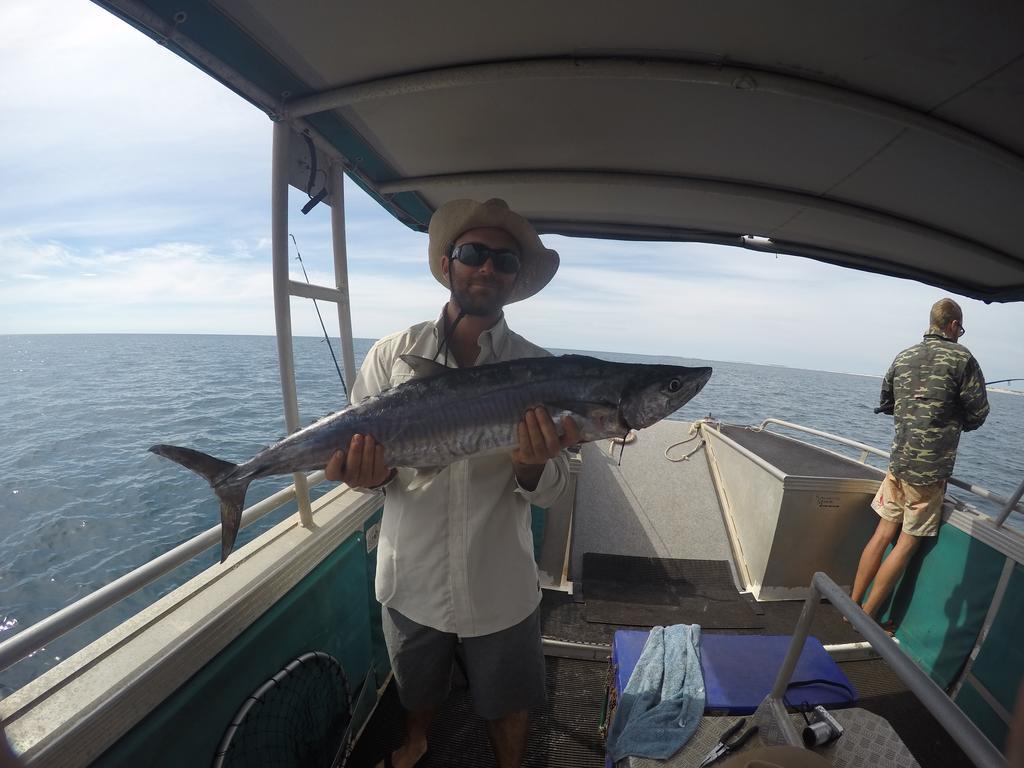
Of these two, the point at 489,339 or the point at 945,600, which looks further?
the point at 945,600

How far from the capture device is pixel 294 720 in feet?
6.94

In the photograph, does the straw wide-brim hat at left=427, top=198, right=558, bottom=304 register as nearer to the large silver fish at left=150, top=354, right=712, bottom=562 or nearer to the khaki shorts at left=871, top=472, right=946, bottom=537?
the large silver fish at left=150, top=354, right=712, bottom=562

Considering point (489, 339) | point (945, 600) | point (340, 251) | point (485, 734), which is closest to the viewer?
point (489, 339)

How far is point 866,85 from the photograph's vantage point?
6.16 ft

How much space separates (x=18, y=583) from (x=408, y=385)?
7.50m

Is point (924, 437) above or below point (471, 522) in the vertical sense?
above

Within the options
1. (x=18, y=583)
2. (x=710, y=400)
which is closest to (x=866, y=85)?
(x=18, y=583)

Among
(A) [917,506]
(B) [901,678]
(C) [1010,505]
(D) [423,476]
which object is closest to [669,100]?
(D) [423,476]

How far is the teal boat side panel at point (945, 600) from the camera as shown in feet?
10.8

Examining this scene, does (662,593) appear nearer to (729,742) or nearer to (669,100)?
(729,742)

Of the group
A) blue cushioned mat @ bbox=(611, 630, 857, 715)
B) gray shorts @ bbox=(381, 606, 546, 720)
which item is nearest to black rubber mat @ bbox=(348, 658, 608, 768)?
blue cushioned mat @ bbox=(611, 630, 857, 715)

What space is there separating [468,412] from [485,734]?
2223mm

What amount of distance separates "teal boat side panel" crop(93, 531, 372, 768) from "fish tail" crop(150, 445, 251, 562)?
16.9 inches

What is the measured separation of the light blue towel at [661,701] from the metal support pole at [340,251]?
2.79 m
